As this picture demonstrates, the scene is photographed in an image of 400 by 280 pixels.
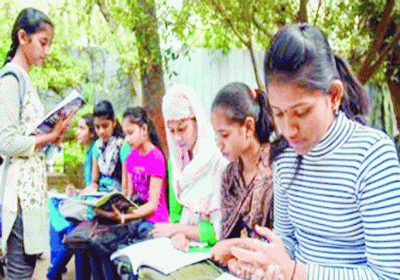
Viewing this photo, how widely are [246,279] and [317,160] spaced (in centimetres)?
51

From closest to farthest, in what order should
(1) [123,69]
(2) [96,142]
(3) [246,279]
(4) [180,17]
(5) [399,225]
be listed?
(5) [399,225]
(3) [246,279]
(2) [96,142]
(4) [180,17]
(1) [123,69]

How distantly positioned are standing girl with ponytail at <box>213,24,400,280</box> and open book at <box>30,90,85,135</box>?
1.56m

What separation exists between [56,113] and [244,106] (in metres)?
0.99

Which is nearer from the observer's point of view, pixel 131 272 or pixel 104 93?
pixel 131 272

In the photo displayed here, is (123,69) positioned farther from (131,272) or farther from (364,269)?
(364,269)

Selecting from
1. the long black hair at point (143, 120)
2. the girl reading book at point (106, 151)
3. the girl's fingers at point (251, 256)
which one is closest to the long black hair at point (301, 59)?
the girl's fingers at point (251, 256)

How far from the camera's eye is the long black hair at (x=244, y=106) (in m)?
2.35

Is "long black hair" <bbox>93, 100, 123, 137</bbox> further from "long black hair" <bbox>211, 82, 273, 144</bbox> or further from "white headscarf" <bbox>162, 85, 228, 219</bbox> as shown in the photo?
"long black hair" <bbox>211, 82, 273, 144</bbox>

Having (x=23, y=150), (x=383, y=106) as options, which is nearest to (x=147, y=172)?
(x=23, y=150)

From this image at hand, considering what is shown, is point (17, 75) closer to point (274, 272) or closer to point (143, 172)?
point (143, 172)

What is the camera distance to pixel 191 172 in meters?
2.89

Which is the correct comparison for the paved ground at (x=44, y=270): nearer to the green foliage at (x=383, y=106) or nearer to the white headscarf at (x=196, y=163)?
the white headscarf at (x=196, y=163)

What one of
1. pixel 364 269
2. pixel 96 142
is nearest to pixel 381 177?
pixel 364 269

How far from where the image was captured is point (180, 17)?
4.92m
